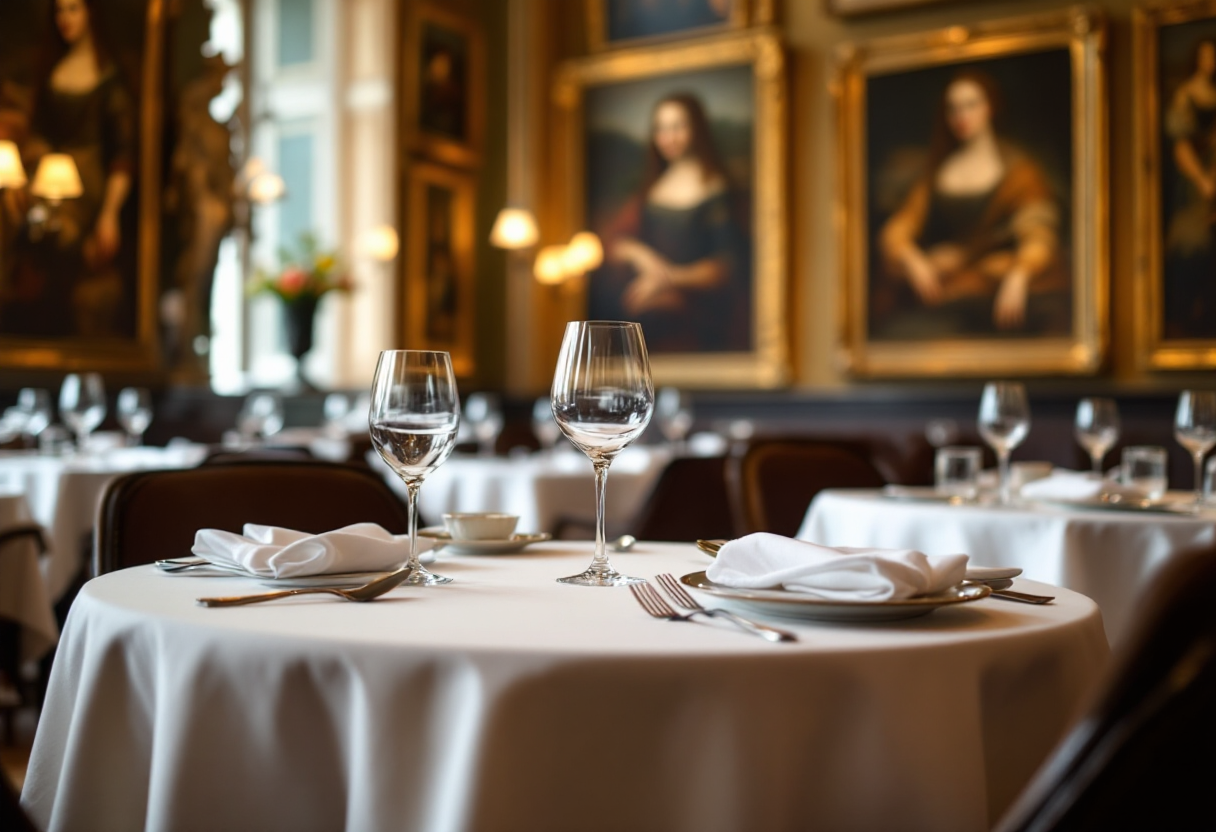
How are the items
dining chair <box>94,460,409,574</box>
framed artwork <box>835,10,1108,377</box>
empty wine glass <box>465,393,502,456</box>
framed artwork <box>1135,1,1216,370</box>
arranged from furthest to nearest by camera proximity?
framed artwork <box>835,10,1108,377</box>
framed artwork <box>1135,1,1216,370</box>
empty wine glass <box>465,393,502,456</box>
dining chair <box>94,460,409,574</box>

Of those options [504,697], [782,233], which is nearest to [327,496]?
[504,697]

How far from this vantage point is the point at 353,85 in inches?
339

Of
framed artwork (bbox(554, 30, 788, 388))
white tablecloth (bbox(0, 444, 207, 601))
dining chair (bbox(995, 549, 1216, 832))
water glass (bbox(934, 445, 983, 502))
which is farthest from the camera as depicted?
framed artwork (bbox(554, 30, 788, 388))

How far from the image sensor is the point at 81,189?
6898 mm

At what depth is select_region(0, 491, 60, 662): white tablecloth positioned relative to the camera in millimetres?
3270

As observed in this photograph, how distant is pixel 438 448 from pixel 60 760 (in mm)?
512

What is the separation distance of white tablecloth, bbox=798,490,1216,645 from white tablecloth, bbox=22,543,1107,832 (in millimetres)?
1228

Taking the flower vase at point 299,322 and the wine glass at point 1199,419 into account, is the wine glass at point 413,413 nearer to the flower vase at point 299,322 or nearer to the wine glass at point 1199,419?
the wine glass at point 1199,419

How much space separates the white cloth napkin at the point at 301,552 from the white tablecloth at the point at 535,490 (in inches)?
114

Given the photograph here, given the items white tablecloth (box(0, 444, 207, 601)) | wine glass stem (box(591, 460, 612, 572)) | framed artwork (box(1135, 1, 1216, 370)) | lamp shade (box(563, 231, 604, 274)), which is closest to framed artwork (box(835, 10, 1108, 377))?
framed artwork (box(1135, 1, 1216, 370))

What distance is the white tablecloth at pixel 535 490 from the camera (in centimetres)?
454

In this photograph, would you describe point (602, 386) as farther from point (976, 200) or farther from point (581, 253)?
point (581, 253)

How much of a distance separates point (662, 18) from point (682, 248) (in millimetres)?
1730

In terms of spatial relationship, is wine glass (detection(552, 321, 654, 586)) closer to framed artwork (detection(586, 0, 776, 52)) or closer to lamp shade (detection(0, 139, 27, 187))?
lamp shade (detection(0, 139, 27, 187))
